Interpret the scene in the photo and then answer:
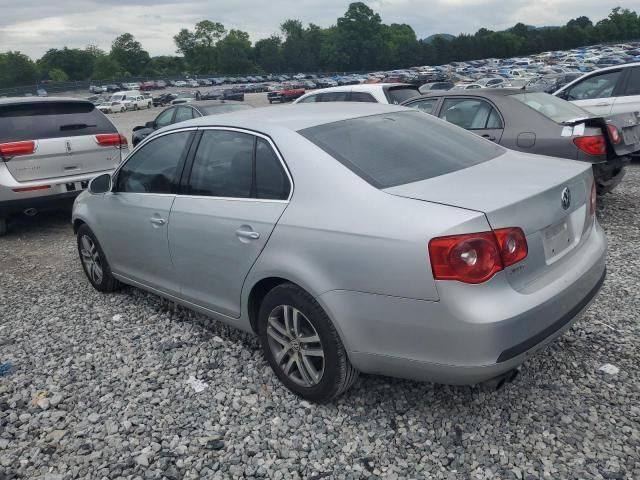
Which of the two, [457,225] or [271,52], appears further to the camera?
[271,52]

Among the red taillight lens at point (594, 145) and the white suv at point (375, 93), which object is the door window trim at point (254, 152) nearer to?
the red taillight lens at point (594, 145)

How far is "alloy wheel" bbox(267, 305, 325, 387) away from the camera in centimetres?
295

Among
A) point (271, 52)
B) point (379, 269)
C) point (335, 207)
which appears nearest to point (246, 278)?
point (335, 207)

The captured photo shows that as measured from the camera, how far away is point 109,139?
7.31m

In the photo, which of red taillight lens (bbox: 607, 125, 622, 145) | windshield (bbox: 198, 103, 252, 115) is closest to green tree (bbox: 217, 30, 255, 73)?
windshield (bbox: 198, 103, 252, 115)

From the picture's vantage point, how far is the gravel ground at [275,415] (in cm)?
262

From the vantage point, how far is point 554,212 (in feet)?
8.69

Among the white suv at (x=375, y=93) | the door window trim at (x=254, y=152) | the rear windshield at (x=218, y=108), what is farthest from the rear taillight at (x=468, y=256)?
the rear windshield at (x=218, y=108)

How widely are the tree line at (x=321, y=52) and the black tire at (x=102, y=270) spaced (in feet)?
399

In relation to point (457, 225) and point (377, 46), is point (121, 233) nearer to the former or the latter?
point (457, 225)

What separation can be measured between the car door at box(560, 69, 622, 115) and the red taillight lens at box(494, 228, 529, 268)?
7123 mm

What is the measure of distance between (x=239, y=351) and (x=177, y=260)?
76 cm

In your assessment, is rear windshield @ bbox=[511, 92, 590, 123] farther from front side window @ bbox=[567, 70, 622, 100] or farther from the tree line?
the tree line

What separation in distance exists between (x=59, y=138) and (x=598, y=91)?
8123mm
